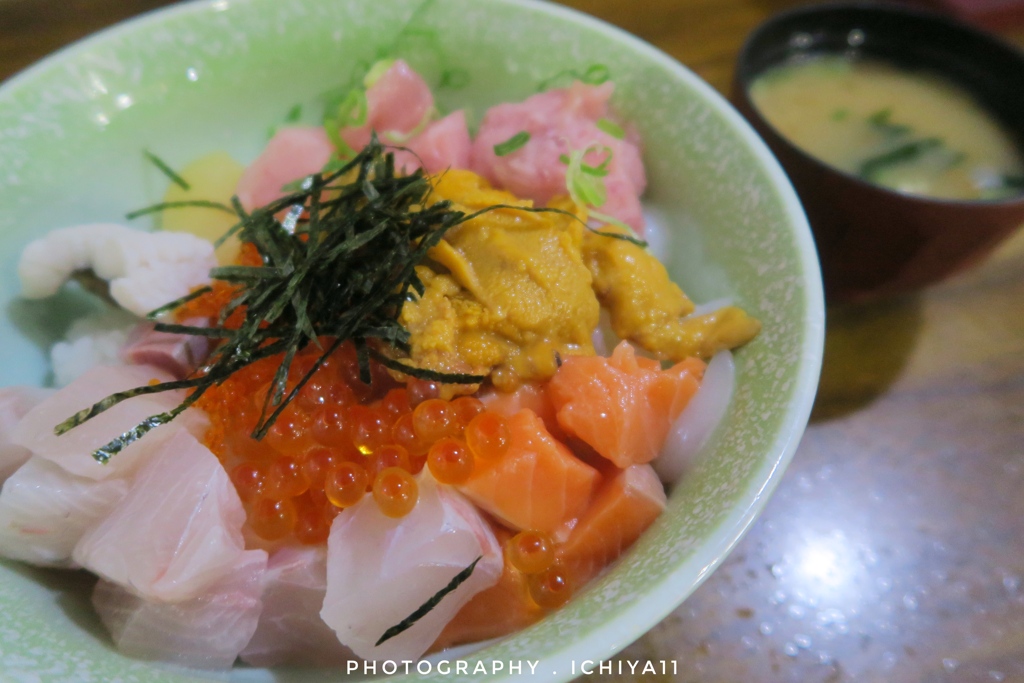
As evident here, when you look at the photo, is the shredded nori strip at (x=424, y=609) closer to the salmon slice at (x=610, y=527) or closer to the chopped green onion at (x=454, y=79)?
the salmon slice at (x=610, y=527)

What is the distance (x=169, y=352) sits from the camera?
130 centimetres

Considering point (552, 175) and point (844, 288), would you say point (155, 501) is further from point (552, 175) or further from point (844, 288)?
point (844, 288)

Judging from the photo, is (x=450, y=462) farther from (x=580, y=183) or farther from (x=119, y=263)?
(x=119, y=263)

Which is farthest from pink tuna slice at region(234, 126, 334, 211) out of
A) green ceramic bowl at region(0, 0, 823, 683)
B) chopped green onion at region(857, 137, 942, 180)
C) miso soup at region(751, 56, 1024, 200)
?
chopped green onion at region(857, 137, 942, 180)

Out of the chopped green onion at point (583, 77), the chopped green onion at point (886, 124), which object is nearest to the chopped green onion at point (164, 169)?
the chopped green onion at point (583, 77)

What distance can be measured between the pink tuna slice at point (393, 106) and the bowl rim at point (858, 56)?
88 centimetres

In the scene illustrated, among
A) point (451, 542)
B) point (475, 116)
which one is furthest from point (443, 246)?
point (475, 116)

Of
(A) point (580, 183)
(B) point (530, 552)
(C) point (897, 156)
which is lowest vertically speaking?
(C) point (897, 156)

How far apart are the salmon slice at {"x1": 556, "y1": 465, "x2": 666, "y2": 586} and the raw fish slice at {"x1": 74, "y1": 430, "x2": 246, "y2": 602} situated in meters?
0.58

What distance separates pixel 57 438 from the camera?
3.52 ft

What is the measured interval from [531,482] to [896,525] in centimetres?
95

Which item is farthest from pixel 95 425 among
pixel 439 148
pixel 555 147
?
pixel 555 147

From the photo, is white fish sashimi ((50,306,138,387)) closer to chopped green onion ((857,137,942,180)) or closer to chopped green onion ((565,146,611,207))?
chopped green onion ((565,146,611,207))

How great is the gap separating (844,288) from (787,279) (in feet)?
1.86
